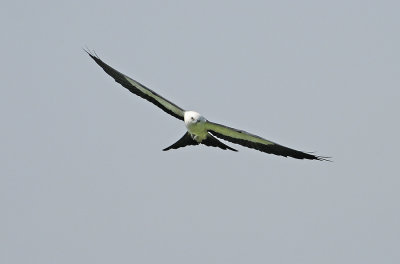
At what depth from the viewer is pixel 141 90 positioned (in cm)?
2717

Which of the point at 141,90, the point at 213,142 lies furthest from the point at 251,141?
the point at 141,90

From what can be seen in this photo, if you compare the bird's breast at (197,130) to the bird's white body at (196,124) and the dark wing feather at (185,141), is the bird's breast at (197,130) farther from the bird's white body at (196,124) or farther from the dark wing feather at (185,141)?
the dark wing feather at (185,141)

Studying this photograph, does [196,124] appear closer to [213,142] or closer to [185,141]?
[213,142]

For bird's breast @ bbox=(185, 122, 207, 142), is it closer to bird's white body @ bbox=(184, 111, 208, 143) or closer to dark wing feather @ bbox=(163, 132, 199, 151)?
bird's white body @ bbox=(184, 111, 208, 143)

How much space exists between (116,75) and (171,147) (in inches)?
86.9

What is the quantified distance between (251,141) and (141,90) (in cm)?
294

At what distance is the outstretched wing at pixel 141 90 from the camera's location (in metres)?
26.9

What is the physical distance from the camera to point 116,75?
1077 inches

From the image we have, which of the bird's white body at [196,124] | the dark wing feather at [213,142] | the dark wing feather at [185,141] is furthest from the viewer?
the dark wing feather at [185,141]

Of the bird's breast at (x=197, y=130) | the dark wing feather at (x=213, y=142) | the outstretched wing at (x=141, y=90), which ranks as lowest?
the dark wing feather at (x=213, y=142)

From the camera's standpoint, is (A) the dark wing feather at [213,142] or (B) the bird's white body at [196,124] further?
(A) the dark wing feather at [213,142]

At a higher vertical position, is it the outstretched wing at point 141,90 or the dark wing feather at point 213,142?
the outstretched wing at point 141,90

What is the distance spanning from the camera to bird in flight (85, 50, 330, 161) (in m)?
26.5

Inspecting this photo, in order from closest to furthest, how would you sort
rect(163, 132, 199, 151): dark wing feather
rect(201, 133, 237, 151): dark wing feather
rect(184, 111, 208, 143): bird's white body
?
rect(184, 111, 208, 143): bird's white body
rect(201, 133, 237, 151): dark wing feather
rect(163, 132, 199, 151): dark wing feather
